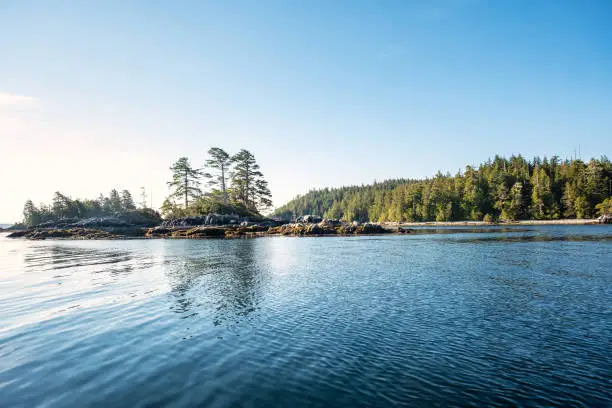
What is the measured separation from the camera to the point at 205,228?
84062mm

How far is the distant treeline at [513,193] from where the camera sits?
126750mm

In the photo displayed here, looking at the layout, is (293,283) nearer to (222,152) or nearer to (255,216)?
(255,216)

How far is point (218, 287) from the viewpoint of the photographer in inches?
949

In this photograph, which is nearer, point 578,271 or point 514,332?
point 514,332

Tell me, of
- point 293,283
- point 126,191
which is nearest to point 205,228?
point 293,283

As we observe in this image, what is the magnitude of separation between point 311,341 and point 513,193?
157882 millimetres

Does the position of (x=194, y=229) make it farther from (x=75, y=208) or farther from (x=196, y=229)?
(x=75, y=208)

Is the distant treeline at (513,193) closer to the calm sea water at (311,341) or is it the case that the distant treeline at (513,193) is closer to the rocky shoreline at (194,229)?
the rocky shoreline at (194,229)

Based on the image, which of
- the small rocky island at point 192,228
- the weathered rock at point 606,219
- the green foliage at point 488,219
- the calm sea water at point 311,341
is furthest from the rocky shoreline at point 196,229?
the weathered rock at point 606,219

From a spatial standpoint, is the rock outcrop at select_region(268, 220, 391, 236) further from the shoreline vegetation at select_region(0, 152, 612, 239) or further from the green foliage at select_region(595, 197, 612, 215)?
the green foliage at select_region(595, 197, 612, 215)

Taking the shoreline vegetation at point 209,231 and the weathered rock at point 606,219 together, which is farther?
the weathered rock at point 606,219

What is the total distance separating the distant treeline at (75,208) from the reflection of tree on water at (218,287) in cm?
13517

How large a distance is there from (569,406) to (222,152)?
112 m

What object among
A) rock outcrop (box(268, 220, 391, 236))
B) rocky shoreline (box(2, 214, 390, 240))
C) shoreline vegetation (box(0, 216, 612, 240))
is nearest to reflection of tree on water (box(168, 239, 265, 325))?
shoreline vegetation (box(0, 216, 612, 240))
